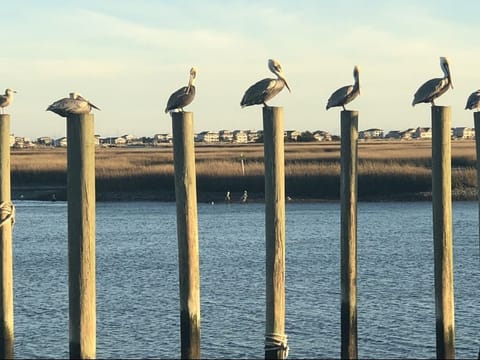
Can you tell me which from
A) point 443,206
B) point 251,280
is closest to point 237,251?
point 251,280

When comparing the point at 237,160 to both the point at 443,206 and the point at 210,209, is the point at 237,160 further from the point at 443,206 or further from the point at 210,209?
the point at 443,206

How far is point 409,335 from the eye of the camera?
21.1m

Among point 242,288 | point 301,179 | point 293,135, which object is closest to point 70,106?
point 242,288

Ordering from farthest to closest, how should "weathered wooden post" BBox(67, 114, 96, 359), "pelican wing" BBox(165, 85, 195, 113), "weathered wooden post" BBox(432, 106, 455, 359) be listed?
"pelican wing" BBox(165, 85, 195, 113) → "weathered wooden post" BBox(432, 106, 455, 359) → "weathered wooden post" BBox(67, 114, 96, 359)

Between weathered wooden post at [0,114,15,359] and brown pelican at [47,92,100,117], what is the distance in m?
0.78

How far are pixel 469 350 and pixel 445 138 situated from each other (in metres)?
4.81

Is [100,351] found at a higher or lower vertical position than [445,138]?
lower

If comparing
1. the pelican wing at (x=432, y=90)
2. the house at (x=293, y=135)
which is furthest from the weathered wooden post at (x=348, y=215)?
the house at (x=293, y=135)

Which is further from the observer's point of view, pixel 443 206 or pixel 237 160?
pixel 237 160

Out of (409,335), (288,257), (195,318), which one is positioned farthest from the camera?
(288,257)

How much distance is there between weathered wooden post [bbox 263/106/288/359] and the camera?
618 inches

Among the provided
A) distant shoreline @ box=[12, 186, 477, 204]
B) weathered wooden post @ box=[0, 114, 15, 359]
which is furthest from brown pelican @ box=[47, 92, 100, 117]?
distant shoreline @ box=[12, 186, 477, 204]

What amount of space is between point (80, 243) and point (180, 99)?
4.08 m

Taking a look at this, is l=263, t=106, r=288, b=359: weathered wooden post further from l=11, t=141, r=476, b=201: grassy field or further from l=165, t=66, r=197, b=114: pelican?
l=11, t=141, r=476, b=201: grassy field
